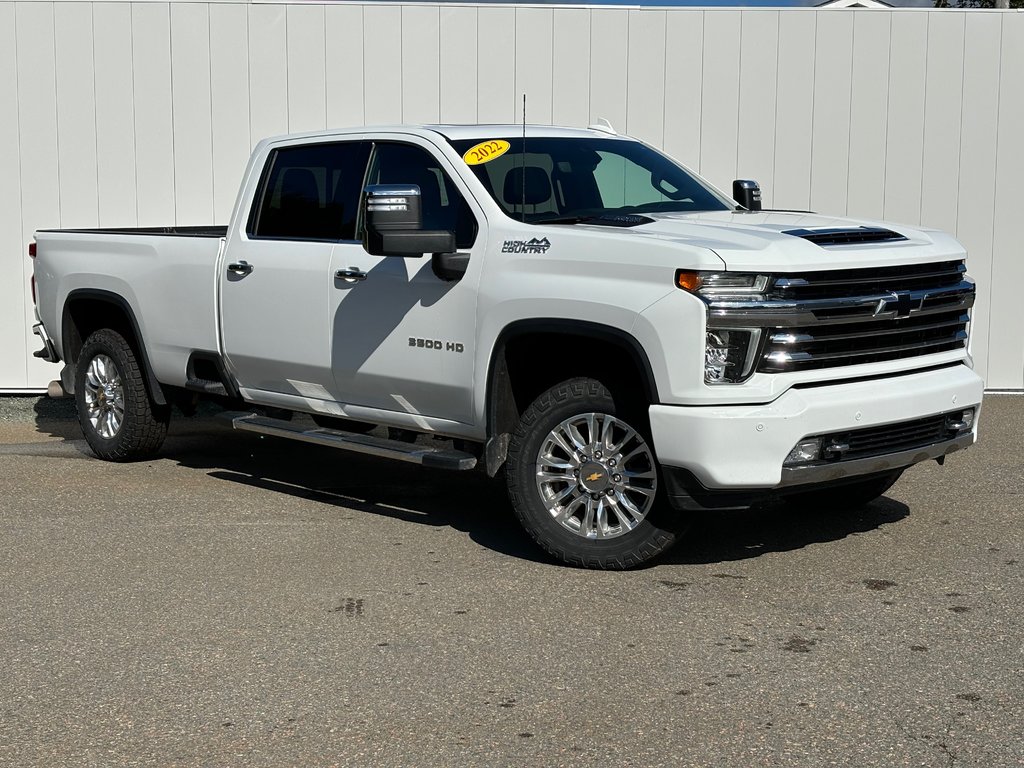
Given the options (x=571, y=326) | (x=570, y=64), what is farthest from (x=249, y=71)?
(x=571, y=326)

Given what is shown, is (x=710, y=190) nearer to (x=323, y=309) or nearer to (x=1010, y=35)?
(x=323, y=309)

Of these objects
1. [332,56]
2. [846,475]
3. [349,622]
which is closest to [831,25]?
[332,56]

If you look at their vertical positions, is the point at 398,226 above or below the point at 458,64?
below

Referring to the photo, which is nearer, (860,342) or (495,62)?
(860,342)

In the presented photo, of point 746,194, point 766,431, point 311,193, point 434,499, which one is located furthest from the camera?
point 434,499

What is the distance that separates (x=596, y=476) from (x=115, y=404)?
4.13 meters

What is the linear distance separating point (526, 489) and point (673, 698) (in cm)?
183

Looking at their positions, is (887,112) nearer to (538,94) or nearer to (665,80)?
(665,80)

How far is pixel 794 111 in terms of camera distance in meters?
11.1

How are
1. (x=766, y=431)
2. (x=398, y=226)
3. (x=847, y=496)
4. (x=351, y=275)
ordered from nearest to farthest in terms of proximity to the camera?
1. (x=766, y=431)
2. (x=398, y=226)
3. (x=351, y=275)
4. (x=847, y=496)

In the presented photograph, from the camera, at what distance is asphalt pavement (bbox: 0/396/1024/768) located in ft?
13.7

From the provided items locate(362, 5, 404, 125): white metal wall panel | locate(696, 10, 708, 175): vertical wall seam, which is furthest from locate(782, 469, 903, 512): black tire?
locate(362, 5, 404, 125): white metal wall panel

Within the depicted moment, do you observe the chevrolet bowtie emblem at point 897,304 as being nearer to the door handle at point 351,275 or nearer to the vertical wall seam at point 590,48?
→ the door handle at point 351,275

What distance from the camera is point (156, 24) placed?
11.1m
